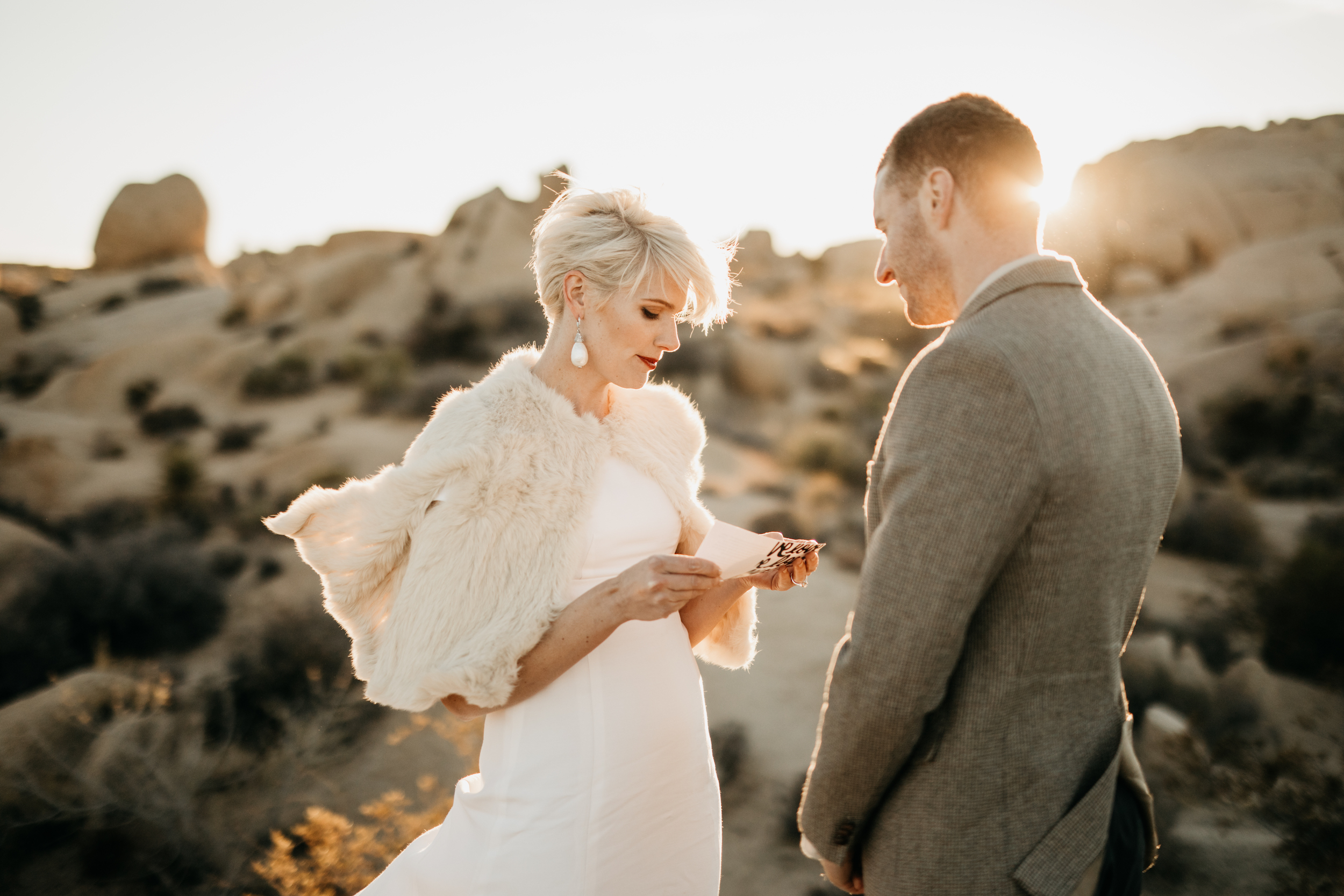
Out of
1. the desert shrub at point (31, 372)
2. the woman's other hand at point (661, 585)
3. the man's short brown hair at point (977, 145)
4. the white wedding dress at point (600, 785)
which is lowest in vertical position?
the desert shrub at point (31, 372)

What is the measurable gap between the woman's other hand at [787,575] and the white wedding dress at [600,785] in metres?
0.34

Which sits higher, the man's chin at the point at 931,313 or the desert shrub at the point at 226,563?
the man's chin at the point at 931,313

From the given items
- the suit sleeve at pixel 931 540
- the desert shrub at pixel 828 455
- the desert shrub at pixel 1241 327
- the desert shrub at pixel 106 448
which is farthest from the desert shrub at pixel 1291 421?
the desert shrub at pixel 106 448

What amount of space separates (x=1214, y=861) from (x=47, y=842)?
6.98 meters

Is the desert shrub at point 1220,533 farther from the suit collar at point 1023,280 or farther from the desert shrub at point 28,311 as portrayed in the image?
the desert shrub at point 28,311

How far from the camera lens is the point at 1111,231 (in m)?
26.8

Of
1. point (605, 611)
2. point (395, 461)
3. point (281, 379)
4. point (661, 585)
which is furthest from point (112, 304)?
point (661, 585)

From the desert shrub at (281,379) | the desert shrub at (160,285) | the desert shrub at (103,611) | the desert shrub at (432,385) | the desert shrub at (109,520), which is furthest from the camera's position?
the desert shrub at (160,285)

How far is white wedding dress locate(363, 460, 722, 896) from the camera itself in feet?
6.09

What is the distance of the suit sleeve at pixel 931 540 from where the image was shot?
3.86 ft

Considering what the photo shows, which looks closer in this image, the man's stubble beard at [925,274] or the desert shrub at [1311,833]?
the man's stubble beard at [925,274]

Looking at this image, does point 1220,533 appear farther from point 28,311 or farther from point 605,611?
point 28,311

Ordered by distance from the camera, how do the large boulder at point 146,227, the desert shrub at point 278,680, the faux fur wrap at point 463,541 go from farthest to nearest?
the large boulder at point 146,227
the desert shrub at point 278,680
the faux fur wrap at point 463,541

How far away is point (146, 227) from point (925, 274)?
37.7 meters
